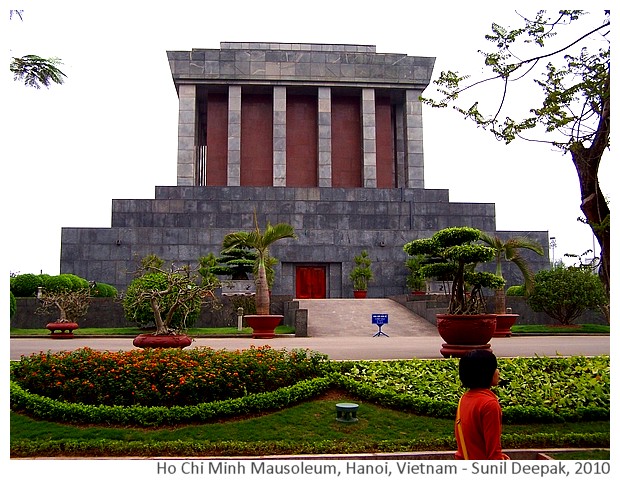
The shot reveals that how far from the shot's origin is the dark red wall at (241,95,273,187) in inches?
1355

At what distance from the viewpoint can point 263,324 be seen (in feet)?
54.7

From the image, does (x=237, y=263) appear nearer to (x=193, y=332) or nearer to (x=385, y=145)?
(x=193, y=332)

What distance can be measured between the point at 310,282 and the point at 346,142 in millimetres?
10587

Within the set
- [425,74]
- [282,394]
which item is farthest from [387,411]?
[425,74]

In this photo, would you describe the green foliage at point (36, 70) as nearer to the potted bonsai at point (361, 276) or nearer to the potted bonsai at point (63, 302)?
the potted bonsai at point (63, 302)

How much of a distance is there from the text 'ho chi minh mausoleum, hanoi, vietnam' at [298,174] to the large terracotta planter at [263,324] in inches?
423

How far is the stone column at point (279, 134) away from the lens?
33594 mm

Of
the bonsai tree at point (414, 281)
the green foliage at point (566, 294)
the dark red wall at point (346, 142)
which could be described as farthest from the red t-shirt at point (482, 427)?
the dark red wall at point (346, 142)

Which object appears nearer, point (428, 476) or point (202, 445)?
point (428, 476)

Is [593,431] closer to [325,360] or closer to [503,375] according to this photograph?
[503,375]

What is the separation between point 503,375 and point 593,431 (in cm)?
167

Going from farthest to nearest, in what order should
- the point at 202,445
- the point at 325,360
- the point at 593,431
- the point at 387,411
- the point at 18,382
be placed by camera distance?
1. the point at 325,360
2. the point at 18,382
3. the point at 387,411
4. the point at 593,431
5. the point at 202,445

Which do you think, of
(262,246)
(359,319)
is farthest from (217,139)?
(262,246)

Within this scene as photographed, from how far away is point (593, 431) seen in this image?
23.1 feet
